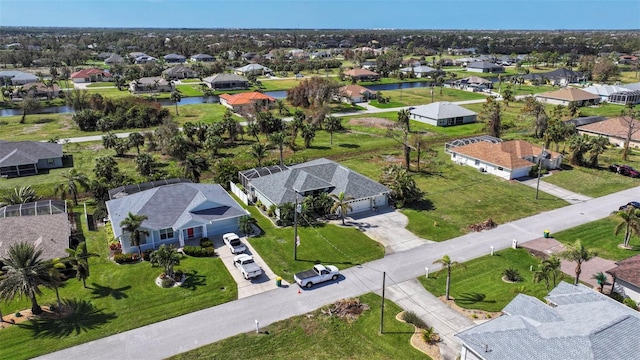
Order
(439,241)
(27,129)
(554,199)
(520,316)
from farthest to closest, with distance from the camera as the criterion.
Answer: (27,129)
(554,199)
(439,241)
(520,316)

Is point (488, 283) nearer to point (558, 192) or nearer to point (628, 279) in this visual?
point (628, 279)

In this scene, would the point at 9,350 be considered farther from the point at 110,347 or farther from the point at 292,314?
the point at 292,314

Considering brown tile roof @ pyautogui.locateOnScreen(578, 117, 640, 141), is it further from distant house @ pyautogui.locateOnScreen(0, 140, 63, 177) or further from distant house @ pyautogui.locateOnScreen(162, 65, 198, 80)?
distant house @ pyautogui.locateOnScreen(162, 65, 198, 80)

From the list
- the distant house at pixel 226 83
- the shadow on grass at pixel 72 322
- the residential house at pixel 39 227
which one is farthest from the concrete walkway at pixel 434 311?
the distant house at pixel 226 83

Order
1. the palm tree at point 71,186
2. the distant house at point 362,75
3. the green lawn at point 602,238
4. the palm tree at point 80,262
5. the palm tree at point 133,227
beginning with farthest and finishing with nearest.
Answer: the distant house at point 362,75 < the palm tree at point 71,186 < the green lawn at point 602,238 < the palm tree at point 133,227 < the palm tree at point 80,262

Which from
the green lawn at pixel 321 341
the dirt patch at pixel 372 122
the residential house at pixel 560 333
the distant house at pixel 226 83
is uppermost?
the distant house at pixel 226 83

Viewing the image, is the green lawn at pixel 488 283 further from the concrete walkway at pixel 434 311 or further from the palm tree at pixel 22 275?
the palm tree at pixel 22 275

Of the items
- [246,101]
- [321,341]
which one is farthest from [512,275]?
[246,101]

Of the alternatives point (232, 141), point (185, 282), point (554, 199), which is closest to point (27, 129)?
point (232, 141)
